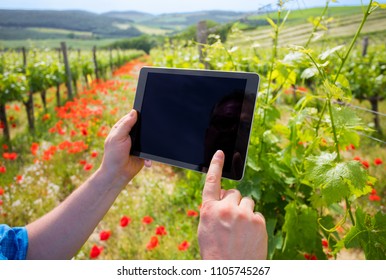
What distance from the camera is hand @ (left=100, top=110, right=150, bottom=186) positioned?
136 cm

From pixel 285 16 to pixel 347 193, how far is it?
919 millimetres

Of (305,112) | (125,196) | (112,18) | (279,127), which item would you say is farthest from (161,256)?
(112,18)

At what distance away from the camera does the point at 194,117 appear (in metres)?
1.26

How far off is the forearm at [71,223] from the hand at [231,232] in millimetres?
A: 596

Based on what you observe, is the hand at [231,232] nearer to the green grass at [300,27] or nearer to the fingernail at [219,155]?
the fingernail at [219,155]

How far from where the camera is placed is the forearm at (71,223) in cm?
127

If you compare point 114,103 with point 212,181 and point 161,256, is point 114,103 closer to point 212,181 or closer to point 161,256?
point 161,256

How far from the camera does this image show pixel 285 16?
4.99ft

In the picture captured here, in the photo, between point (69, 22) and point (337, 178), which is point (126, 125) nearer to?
point (337, 178)

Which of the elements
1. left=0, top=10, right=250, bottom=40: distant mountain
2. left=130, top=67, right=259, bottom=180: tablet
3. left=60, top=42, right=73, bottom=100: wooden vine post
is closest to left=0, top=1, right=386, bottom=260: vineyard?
left=130, top=67, right=259, bottom=180: tablet

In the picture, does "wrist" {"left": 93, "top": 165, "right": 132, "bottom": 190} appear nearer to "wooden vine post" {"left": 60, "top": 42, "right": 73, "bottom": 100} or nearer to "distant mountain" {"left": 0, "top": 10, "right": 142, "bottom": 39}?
"wooden vine post" {"left": 60, "top": 42, "right": 73, "bottom": 100}

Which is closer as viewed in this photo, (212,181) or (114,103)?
(212,181)

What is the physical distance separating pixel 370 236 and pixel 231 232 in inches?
22.5

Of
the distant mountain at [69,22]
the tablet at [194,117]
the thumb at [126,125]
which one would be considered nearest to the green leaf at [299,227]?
the tablet at [194,117]
